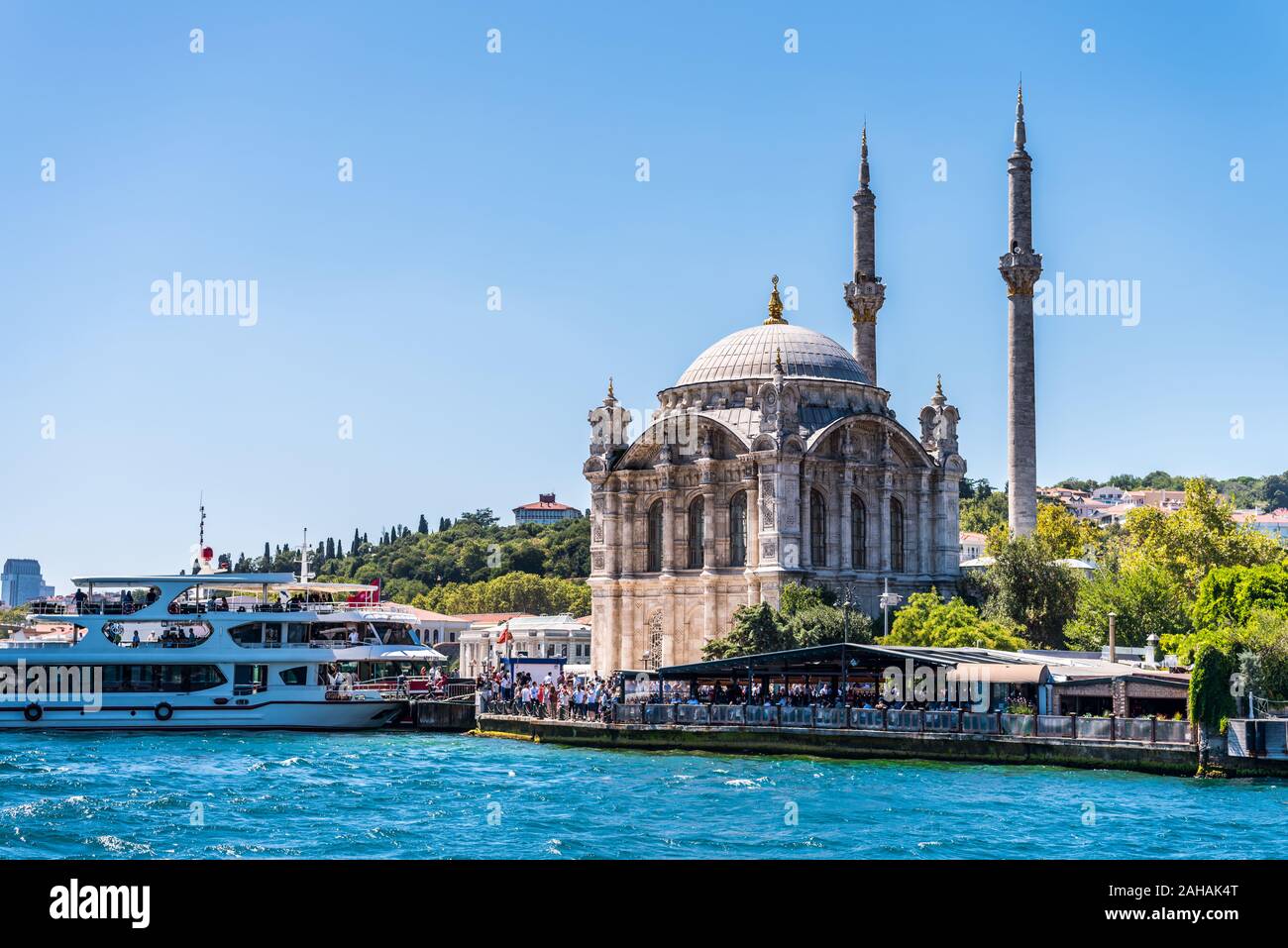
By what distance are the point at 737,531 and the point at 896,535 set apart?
291 inches

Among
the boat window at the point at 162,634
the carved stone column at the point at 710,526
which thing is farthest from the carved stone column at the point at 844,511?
the boat window at the point at 162,634

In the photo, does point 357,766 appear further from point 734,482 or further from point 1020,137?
point 1020,137

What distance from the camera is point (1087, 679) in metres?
40.2

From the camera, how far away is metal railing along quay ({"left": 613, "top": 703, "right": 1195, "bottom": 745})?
36.9 metres

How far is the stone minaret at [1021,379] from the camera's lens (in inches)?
2539

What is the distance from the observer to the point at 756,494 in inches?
2313

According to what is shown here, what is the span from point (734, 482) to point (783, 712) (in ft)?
59.7

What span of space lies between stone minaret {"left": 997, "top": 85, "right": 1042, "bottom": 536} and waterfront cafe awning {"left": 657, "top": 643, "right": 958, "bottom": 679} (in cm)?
1927

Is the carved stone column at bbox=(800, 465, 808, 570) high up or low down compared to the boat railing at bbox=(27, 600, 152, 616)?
up

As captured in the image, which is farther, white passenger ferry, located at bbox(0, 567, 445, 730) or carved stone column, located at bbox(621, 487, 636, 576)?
carved stone column, located at bbox(621, 487, 636, 576)

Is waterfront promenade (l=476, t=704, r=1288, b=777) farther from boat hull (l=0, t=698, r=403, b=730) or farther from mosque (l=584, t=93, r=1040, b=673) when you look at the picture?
mosque (l=584, t=93, r=1040, b=673)

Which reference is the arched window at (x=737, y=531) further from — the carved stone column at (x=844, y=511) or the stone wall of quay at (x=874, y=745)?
the stone wall of quay at (x=874, y=745)

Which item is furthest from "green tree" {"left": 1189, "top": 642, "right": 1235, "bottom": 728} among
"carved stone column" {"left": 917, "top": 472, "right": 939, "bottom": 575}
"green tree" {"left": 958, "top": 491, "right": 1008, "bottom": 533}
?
"green tree" {"left": 958, "top": 491, "right": 1008, "bottom": 533}
